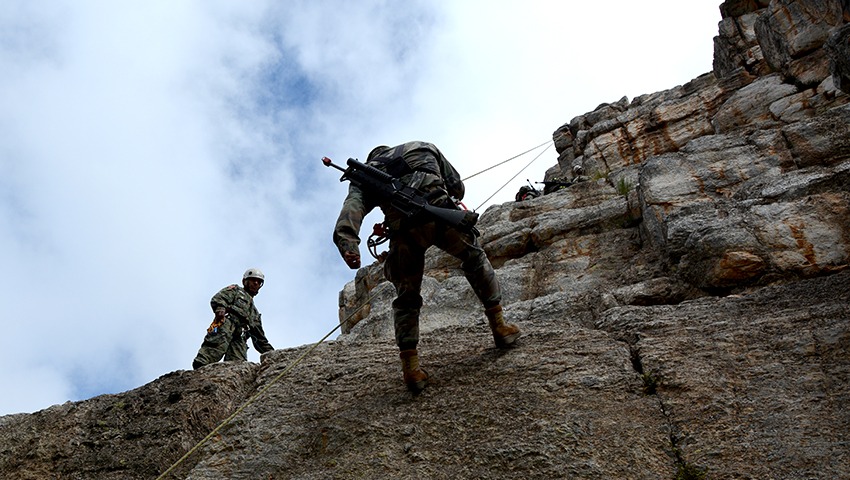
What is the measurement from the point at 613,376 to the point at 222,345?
647 centimetres

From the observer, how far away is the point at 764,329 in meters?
5.38

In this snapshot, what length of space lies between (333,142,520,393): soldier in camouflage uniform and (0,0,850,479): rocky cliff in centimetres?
32

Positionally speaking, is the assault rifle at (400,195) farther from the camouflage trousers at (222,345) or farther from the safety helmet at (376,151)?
the camouflage trousers at (222,345)

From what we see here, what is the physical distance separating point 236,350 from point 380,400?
16.3 feet

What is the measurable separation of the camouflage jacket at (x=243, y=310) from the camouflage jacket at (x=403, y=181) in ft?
14.6

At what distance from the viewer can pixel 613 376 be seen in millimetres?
5293

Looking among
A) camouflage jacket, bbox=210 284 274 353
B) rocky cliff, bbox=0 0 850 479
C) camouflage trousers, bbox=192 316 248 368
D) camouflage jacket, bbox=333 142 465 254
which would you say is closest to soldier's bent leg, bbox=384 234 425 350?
camouflage jacket, bbox=333 142 465 254

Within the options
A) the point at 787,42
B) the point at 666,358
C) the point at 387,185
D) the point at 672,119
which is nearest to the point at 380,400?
the point at 387,185

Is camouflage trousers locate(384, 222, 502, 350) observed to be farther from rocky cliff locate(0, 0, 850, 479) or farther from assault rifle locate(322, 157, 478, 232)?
rocky cliff locate(0, 0, 850, 479)

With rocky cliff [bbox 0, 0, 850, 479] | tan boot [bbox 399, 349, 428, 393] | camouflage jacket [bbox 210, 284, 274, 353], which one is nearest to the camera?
rocky cliff [bbox 0, 0, 850, 479]

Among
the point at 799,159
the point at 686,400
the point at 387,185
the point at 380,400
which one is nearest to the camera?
the point at 686,400

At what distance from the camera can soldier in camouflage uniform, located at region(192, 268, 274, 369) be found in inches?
383

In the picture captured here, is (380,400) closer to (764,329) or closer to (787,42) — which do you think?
(764,329)

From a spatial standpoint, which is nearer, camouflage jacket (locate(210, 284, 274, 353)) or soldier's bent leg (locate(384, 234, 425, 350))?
soldier's bent leg (locate(384, 234, 425, 350))
